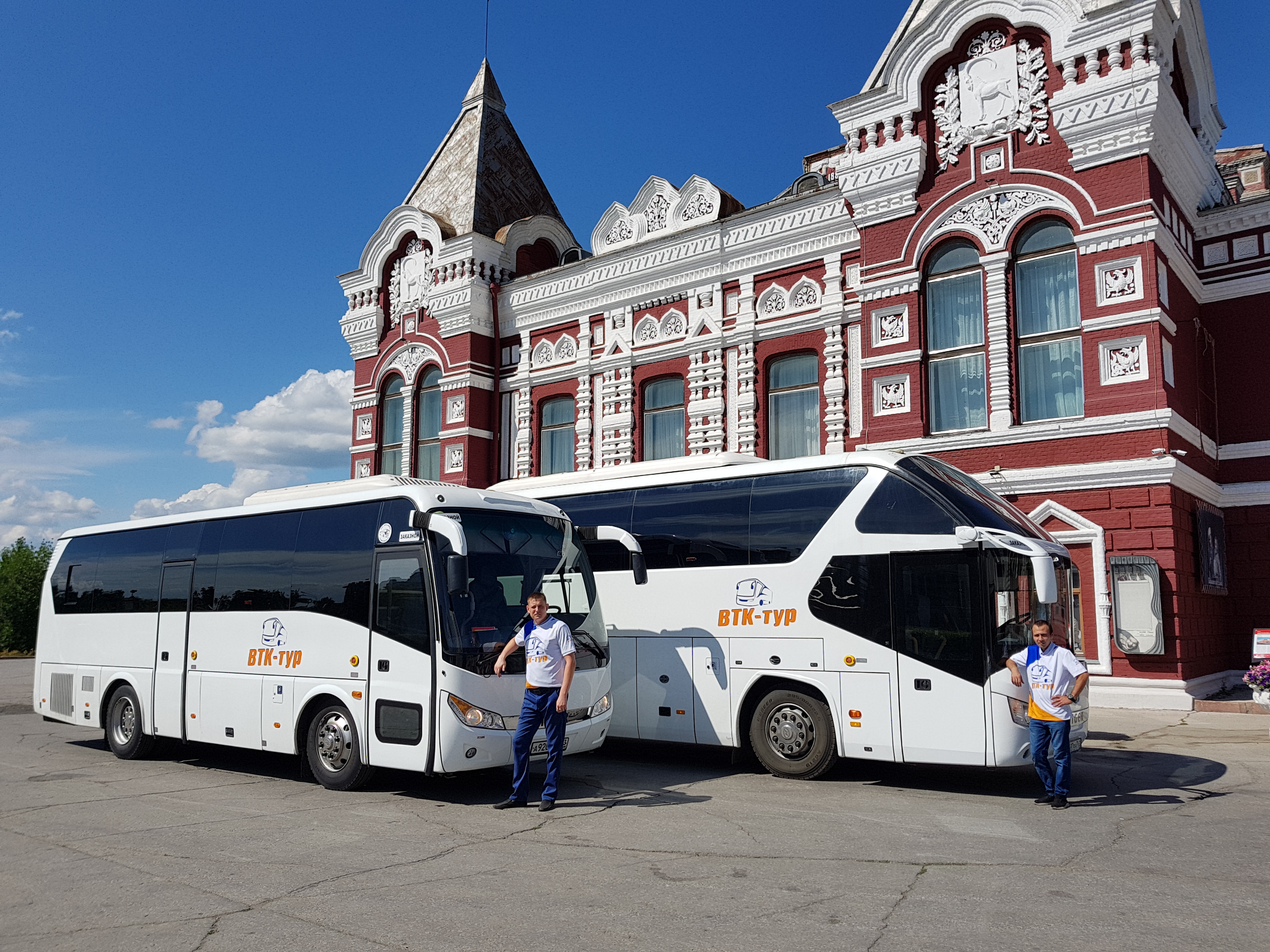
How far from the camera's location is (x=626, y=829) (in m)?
8.16

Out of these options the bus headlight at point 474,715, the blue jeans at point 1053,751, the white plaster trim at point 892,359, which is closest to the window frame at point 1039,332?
the white plaster trim at point 892,359

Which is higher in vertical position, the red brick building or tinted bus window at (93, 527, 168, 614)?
the red brick building

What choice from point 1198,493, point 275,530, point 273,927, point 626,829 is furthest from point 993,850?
point 1198,493

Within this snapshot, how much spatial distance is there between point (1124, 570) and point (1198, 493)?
258 cm

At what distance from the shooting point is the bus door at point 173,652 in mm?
12250

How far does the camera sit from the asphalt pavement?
17.9 ft

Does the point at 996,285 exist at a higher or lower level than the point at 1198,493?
higher

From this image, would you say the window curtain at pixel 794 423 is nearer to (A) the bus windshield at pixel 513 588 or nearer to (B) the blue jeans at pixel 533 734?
(A) the bus windshield at pixel 513 588

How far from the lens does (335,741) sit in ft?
33.9

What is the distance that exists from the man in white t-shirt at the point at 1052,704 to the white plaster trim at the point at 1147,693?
292 inches

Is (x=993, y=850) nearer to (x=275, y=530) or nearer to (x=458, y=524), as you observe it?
(x=458, y=524)

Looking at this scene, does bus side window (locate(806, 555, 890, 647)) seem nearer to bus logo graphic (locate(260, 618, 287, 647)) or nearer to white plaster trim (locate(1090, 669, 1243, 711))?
bus logo graphic (locate(260, 618, 287, 647))

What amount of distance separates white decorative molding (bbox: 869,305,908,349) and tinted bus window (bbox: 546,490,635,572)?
8.08 metres

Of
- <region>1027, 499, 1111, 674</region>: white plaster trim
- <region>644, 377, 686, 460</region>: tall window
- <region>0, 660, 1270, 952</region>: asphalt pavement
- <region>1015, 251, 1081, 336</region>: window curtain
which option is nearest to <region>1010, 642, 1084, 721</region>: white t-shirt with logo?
<region>0, 660, 1270, 952</region>: asphalt pavement
